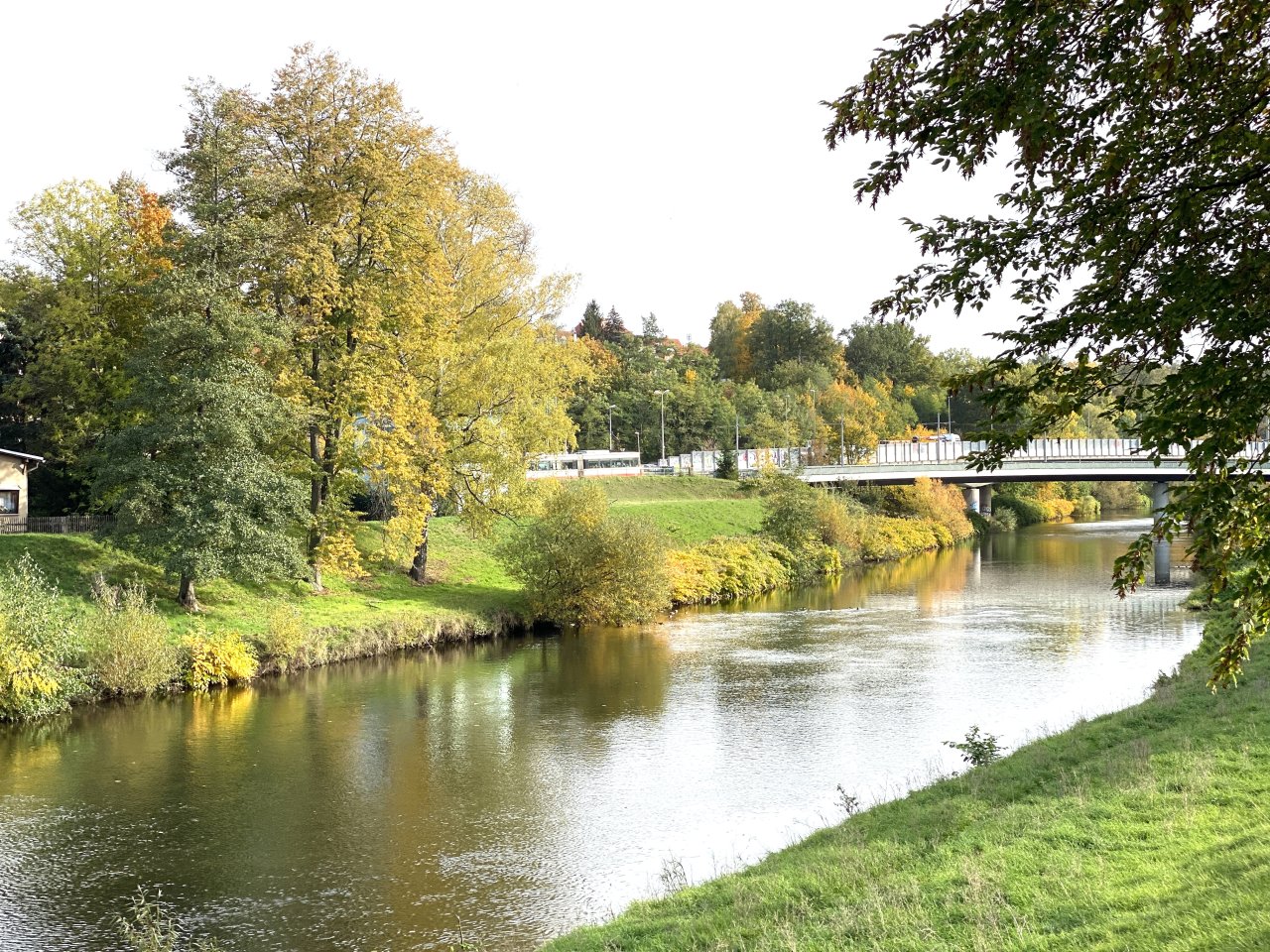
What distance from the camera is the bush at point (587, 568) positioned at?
38.0 metres

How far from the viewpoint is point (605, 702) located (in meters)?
26.4

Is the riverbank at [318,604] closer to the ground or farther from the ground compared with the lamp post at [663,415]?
closer to the ground

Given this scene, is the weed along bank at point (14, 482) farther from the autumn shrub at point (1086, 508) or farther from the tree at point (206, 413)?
the autumn shrub at point (1086, 508)

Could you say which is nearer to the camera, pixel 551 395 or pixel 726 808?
pixel 726 808

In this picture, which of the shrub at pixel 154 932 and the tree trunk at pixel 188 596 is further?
the tree trunk at pixel 188 596

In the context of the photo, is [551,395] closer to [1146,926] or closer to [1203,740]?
[1203,740]

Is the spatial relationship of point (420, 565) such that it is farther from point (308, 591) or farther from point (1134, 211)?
point (1134, 211)

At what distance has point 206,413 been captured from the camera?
101ft

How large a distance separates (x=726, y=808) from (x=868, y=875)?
7120 mm

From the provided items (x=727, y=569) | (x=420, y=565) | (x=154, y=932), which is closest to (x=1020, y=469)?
(x=727, y=569)

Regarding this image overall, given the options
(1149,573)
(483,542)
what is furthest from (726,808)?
(1149,573)

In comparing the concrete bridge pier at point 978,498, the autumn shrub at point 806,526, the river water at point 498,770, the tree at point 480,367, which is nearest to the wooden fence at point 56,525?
the tree at point 480,367

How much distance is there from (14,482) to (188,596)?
1210 cm

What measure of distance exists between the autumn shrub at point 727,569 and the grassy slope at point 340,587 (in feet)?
23.3
